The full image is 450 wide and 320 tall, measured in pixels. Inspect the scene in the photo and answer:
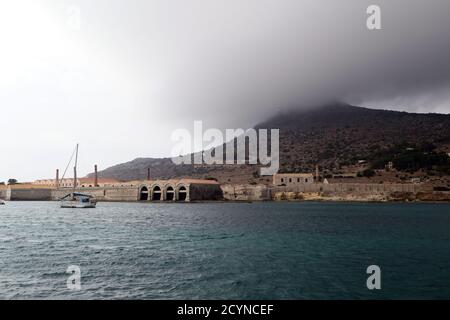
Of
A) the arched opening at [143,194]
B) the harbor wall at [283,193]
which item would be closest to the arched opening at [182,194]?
the harbor wall at [283,193]

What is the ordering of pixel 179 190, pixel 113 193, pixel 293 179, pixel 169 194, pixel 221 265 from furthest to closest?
pixel 293 179 < pixel 113 193 < pixel 169 194 < pixel 179 190 < pixel 221 265

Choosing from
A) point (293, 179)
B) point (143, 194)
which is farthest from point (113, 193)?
point (293, 179)

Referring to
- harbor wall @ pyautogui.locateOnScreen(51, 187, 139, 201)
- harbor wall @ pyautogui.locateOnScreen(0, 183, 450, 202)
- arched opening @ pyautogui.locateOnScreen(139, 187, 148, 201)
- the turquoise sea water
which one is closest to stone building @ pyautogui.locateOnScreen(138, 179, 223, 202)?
arched opening @ pyautogui.locateOnScreen(139, 187, 148, 201)

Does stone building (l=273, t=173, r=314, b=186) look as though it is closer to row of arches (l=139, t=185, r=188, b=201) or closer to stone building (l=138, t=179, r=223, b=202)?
stone building (l=138, t=179, r=223, b=202)

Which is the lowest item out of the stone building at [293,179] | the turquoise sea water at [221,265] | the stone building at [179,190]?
the turquoise sea water at [221,265]

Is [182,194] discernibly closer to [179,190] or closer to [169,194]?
[179,190]

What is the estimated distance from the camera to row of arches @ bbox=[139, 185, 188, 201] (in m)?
123

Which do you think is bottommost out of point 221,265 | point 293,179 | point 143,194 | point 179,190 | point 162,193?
point 221,265

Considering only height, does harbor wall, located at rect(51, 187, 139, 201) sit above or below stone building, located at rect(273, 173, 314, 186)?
below

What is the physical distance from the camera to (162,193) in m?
126

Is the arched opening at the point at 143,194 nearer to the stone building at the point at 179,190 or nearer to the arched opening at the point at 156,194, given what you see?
the stone building at the point at 179,190

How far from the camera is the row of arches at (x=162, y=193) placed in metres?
123
